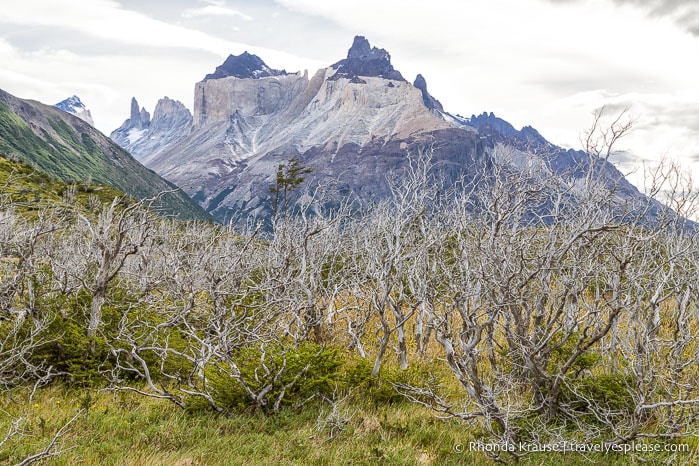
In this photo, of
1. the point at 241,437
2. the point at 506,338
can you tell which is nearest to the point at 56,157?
the point at 241,437

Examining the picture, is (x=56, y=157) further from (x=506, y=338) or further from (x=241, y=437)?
(x=506, y=338)

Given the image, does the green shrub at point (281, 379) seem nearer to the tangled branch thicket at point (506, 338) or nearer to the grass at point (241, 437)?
the tangled branch thicket at point (506, 338)

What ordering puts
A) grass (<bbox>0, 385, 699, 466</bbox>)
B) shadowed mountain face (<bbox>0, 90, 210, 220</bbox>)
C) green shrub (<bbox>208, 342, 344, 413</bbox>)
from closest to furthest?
1. grass (<bbox>0, 385, 699, 466</bbox>)
2. green shrub (<bbox>208, 342, 344, 413</bbox>)
3. shadowed mountain face (<bbox>0, 90, 210, 220</bbox>)

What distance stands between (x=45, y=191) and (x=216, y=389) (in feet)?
162

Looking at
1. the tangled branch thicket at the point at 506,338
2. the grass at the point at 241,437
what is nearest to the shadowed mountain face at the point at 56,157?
the tangled branch thicket at the point at 506,338

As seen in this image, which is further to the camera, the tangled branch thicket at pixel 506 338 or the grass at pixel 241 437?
the tangled branch thicket at pixel 506 338

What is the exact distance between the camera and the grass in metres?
5.00

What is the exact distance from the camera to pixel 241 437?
5.54 meters

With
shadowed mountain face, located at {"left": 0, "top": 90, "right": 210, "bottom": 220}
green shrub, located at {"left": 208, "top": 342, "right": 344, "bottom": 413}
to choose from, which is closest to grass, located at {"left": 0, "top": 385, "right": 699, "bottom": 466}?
green shrub, located at {"left": 208, "top": 342, "right": 344, "bottom": 413}

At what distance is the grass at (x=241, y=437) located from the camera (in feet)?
16.4

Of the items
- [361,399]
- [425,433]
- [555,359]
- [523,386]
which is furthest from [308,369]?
[555,359]

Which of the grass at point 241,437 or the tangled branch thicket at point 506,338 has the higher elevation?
the tangled branch thicket at point 506,338

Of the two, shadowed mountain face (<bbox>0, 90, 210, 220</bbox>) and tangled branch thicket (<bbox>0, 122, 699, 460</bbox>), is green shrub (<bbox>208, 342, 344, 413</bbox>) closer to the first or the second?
tangled branch thicket (<bbox>0, 122, 699, 460</bbox>)

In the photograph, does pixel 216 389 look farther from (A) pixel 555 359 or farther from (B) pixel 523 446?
(A) pixel 555 359
